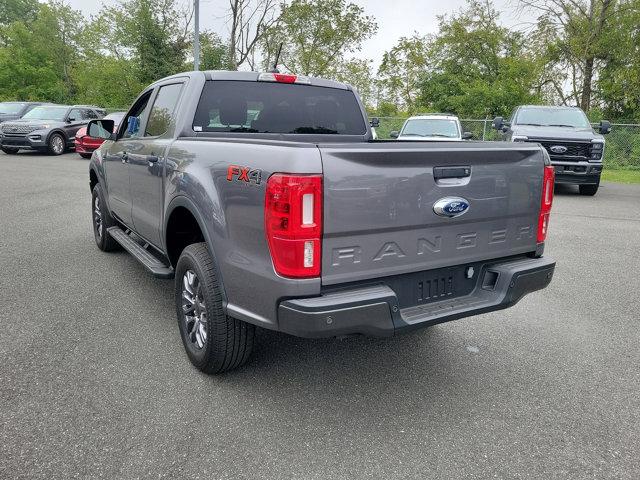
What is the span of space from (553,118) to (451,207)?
11280 millimetres

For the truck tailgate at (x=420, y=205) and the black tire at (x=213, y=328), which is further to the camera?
the black tire at (x=213, y=328)

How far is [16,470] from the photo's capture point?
236 centimetres

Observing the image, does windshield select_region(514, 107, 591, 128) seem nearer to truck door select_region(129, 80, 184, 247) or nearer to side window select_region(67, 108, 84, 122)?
truck door select_region(129, 80, 184, 247)

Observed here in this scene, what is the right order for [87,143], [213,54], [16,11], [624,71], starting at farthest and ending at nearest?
1. [16,11]
2. [213,54]
3. [624,71]
4. [87,143]

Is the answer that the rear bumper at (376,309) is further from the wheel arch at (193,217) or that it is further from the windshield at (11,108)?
the windshield at (11,108)

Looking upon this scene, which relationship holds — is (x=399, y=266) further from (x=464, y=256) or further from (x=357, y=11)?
(x=357, y=11)

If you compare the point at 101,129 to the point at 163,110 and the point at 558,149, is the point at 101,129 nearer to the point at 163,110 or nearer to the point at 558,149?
the point at 163,110

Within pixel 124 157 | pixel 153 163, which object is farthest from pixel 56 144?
pixel 153 163

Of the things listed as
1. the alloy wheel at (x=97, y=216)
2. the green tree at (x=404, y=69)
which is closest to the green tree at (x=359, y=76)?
the green tree at (x=404, y=69)

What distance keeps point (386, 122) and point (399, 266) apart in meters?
21.4

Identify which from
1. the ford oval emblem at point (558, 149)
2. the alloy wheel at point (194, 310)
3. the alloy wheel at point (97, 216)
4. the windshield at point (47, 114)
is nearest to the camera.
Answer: the alloy wheel at point (194, 310)

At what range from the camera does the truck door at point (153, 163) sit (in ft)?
12.7

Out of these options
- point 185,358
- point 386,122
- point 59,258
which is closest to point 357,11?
point 386,122

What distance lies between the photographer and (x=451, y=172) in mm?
2820
